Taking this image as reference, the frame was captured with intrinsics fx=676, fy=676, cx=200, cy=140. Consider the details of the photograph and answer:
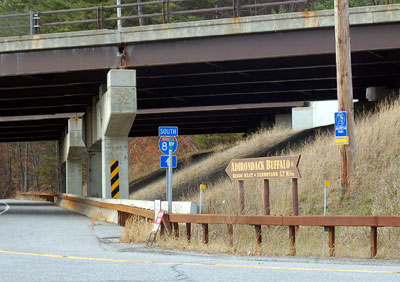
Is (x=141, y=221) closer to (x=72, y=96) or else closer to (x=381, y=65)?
(x=381, y=65)

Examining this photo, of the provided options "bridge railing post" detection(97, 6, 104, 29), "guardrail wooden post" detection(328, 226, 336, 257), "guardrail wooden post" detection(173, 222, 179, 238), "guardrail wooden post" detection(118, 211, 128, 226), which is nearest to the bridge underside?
"bridge railing post" detection(97, 6, 104, 29)

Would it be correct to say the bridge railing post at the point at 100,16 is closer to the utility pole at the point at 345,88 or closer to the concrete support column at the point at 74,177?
the utility pole at the point at 345,88

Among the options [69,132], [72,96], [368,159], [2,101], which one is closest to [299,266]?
[368,159]

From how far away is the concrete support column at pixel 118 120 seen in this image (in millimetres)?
25727

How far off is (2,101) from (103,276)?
3036 centimetres

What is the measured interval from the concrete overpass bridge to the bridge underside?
0.14 feet

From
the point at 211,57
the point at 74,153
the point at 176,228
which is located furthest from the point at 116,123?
the point at 74,153

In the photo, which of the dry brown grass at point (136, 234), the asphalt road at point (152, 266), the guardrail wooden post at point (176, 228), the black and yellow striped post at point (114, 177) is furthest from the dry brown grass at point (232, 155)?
the asphalt road at point (152, 266)

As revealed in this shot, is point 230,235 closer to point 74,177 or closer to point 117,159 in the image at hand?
point 117,159

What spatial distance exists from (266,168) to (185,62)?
Answer: 10.7 meters

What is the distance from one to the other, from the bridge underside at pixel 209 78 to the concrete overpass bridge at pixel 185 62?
4 centimetres

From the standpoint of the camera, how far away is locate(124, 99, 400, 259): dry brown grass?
1403 cm

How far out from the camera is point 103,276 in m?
9.48

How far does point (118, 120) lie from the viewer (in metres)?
26.3
